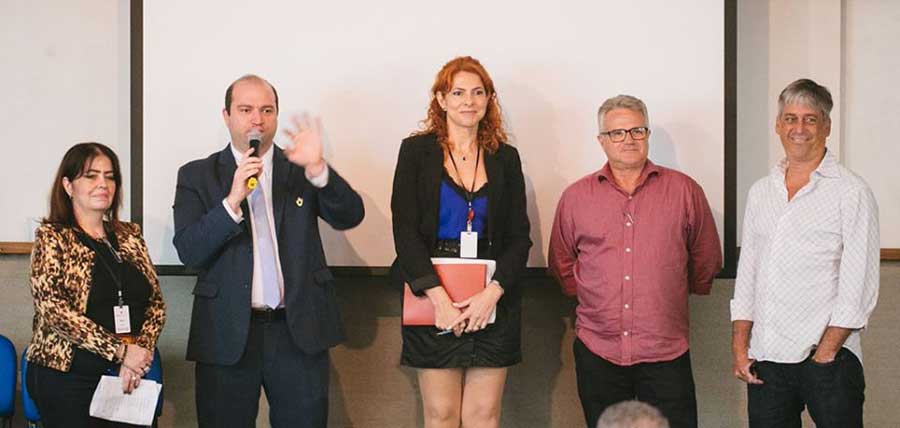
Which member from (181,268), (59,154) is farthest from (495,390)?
(59,154)

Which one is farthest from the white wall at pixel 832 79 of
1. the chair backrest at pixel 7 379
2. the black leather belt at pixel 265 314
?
the chair backrest at pixel 7 379

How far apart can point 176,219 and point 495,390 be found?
4.29ft

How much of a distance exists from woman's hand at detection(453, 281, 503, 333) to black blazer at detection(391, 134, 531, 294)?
6 cm

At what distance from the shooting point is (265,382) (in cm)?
322

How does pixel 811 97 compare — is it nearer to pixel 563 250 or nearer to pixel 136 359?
pixel 563 250

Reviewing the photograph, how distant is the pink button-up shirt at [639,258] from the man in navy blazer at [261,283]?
0.88 metres

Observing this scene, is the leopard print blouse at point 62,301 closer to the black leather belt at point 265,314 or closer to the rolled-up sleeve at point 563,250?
the black leather belt at point 265,314

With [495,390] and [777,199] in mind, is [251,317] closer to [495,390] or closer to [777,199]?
[495,390]

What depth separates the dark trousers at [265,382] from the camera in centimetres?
317

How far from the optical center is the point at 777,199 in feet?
10.1

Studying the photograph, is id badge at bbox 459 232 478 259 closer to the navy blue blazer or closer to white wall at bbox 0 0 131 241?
the navy blue blazer

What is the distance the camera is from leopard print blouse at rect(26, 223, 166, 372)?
302 cm

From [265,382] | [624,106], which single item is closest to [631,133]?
[624,106]

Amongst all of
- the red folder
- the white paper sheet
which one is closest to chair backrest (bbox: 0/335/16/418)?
Answer: the white paper sheet
